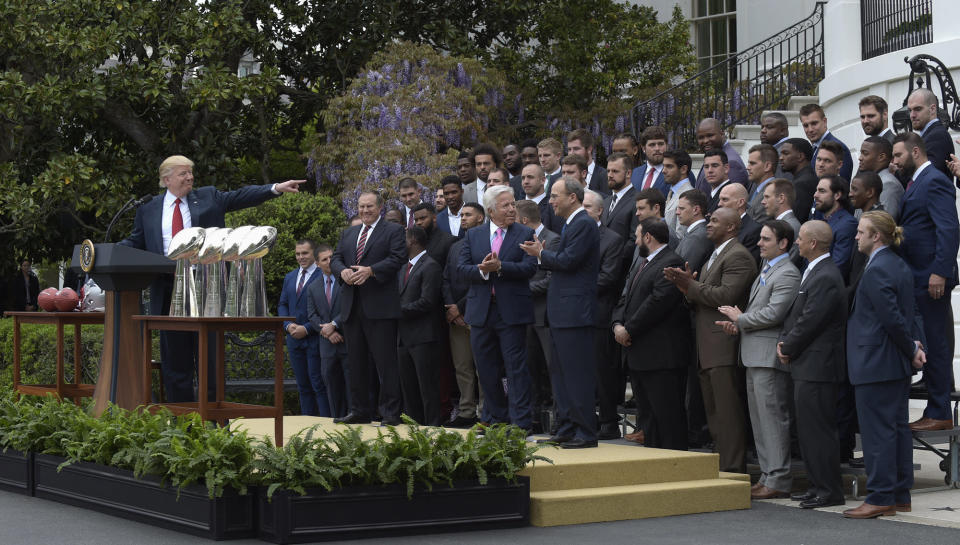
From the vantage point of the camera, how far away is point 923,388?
9703mm

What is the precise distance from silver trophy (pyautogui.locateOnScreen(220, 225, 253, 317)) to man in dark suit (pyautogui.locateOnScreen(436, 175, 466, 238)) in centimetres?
442

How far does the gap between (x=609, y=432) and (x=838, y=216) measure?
2724 mm

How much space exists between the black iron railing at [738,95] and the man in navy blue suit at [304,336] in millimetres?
7880

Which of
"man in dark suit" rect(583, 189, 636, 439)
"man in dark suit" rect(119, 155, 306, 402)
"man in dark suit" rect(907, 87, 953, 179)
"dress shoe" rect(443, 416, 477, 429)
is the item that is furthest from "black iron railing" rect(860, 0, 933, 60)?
"man in dark suit" rect(119, 155, 306, 402)

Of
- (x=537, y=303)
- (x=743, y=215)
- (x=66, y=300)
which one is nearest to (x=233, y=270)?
(x=66, y=300)

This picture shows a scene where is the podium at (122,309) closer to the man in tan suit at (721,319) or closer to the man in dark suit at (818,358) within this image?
the man in tan suit at (721,319)

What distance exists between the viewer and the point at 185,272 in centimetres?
837

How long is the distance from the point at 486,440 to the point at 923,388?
11.8 feet

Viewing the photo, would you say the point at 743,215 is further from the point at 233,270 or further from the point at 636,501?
the point at 233,270

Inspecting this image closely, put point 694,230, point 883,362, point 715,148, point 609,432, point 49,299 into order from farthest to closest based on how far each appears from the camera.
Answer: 1. point 715,148
2. point 609,432
3. point 694,230
4. point 49,299
5. point 883,362

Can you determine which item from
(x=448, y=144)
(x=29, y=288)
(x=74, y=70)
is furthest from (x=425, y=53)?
(x=29, y=288)

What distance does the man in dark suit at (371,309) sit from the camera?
36.0 ft

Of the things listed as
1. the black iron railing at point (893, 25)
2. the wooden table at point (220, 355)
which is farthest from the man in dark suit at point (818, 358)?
the black iron railing at point (893, 25)

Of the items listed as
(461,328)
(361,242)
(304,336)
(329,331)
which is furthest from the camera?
(304,336)
